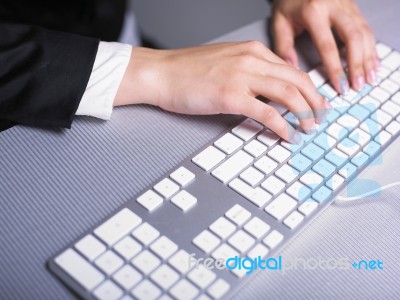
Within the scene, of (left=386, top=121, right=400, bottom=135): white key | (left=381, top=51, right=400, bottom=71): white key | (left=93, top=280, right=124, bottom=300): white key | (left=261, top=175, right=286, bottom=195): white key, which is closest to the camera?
(left=93, top=280, right=124, bottom=300): white key

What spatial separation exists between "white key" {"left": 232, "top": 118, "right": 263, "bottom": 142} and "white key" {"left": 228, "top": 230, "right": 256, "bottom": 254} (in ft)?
0.51

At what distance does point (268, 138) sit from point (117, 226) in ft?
0.78

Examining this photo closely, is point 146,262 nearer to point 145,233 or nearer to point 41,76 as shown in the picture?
point 145,233

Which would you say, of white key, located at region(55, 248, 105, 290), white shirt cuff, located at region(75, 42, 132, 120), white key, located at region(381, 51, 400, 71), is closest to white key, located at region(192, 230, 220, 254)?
white key, located at region(55, 248, 105, 290)

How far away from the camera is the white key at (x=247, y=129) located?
0.64m

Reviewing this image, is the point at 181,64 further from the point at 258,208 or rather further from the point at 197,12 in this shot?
the point at 197,12

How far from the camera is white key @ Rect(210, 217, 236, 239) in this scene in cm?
52

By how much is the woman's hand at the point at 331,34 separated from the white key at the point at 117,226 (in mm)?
385

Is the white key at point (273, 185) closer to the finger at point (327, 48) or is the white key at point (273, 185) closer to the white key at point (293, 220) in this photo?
the white key at point (293, 220)

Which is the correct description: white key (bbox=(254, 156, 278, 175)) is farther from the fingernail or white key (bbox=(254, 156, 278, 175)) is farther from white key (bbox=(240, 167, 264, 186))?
the fingernail

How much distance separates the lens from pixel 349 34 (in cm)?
81

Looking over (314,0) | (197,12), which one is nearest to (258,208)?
(314,0)

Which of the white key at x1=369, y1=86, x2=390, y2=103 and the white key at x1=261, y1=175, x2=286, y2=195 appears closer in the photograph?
the white key at x1=261, y1=175, x2=286, y2=195

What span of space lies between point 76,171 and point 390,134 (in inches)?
16.7
